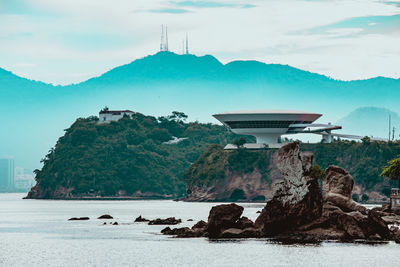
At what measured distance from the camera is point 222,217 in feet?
272

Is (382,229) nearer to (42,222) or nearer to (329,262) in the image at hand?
(329,262)

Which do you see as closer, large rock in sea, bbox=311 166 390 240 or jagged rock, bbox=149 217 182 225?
large rock in sea, bbox=311 166 390 240

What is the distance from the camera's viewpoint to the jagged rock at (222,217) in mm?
82125

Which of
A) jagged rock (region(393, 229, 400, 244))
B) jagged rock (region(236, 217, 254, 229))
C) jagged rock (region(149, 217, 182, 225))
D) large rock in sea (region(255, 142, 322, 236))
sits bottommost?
jagged rock (region(393, 229, 400, 244))

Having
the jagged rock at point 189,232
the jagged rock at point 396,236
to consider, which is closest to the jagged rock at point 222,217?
the jagged rock at point 189,232

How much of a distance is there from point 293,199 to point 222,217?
731cm

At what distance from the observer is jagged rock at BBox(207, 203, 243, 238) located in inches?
3233

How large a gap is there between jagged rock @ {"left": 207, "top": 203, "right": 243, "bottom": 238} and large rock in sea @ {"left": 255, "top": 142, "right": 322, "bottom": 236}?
9.96ft

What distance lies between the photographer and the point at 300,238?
269ft

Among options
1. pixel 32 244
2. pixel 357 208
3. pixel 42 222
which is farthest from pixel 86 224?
pixel 357 208

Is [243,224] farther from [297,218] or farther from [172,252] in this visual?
[172,252]

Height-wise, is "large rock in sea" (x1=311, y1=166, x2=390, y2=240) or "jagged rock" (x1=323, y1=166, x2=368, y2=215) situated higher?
"jagged rock" (x1=323, y1=166, x2=368, y2=215)

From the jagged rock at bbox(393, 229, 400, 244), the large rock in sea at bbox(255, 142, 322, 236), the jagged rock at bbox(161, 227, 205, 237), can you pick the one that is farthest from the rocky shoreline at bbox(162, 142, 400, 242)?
the jagged rock at bbox(161, 227, 205, 237)

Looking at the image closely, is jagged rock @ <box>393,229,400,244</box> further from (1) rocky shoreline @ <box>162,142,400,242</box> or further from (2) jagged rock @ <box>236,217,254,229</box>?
(2) jagged rock @ <box>236,217,254,229</box>
